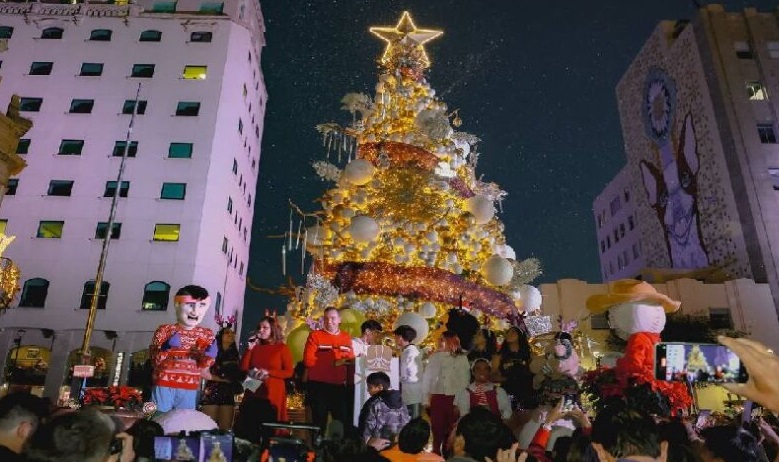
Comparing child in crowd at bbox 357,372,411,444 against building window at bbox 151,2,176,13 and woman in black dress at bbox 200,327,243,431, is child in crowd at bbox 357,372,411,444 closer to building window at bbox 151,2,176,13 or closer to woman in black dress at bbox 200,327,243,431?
woman in black dress at bbox 200,327,243,431

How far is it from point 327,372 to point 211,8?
3533 centimetres

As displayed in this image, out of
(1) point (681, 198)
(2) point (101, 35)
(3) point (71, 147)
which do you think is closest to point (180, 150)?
(3) point (71, 147)

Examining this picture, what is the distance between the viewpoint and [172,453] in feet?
9.91

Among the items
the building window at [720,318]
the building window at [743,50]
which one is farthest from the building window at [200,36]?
the building window at [720,318]

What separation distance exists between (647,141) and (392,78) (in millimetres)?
35399

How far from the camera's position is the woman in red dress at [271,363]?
20.2 ft

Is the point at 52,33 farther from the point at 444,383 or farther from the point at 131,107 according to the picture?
the point at 444,383

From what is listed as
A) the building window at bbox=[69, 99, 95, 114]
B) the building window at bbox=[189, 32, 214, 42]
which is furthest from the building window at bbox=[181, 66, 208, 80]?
the building window at bbox=[69, 99, 95, 114]

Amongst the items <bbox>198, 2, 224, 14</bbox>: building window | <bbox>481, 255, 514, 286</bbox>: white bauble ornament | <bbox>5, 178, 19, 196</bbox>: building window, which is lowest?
<bbox>481, 255, 514, 286</bbox>: white bauble ornament

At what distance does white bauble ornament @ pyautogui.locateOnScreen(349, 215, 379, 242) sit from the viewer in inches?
387

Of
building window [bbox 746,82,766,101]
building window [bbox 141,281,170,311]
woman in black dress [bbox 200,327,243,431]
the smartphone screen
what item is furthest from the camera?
building window [bbox 746,82,766,101]

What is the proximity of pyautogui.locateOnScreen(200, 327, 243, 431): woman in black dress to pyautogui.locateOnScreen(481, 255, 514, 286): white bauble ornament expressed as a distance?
18.5 ft

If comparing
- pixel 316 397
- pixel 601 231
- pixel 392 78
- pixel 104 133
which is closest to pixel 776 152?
pixel 601 231

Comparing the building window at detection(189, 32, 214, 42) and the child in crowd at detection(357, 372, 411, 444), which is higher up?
the building window at detection(189, 32, 214, 42)
